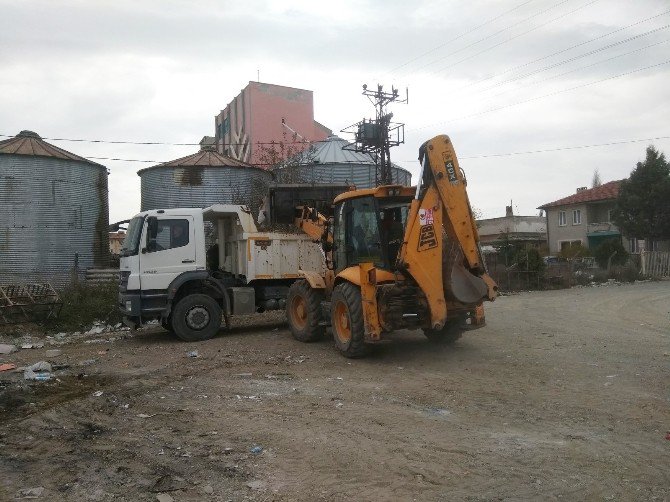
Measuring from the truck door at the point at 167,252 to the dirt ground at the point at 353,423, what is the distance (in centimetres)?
173

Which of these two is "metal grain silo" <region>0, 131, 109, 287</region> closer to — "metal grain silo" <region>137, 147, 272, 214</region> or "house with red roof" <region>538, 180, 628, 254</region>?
"metal grain silo" <region>137, 147, 272, 214</region>

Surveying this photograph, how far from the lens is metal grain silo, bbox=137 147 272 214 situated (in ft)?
76.7

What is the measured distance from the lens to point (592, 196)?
44000 mm

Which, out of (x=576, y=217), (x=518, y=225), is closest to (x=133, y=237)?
(x=576, y=217)

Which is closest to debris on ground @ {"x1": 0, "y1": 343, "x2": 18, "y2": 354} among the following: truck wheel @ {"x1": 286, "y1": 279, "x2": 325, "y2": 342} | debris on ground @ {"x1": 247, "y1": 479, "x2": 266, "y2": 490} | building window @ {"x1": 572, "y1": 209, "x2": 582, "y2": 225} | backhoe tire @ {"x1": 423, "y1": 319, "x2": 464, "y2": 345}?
truck wheel @ {"x1": 286, "y1": 279, "x2": 325, "y2": 342}

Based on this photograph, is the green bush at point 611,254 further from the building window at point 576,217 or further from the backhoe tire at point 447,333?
the backhoe tire at point 447,333

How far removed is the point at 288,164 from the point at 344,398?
21519 millimetres

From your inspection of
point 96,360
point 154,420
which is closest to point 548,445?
point 154,420

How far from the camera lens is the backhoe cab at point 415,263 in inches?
332

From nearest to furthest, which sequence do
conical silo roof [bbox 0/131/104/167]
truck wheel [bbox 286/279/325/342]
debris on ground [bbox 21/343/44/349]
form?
truck wheel [bbox 286/279/325/342], debris on ground [bbox 21/343/44/349], conical silo roof [bbox 0/131/104/167]

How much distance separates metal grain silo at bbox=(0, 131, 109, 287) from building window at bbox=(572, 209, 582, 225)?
3529 cm

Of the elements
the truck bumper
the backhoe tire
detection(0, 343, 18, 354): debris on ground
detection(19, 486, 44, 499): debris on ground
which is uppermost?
the truck bumper

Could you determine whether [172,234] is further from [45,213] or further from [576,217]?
[576,217]

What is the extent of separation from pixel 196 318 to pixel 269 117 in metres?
32.0
